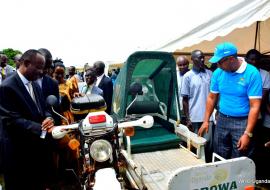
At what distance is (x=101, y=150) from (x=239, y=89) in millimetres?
1738

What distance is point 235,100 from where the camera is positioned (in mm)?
3211

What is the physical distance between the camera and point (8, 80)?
8.99 ft

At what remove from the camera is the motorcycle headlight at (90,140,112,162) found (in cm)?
230

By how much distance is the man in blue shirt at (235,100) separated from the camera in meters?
3.05

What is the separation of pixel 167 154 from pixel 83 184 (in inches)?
65.4

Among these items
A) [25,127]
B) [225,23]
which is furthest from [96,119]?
[225,23]

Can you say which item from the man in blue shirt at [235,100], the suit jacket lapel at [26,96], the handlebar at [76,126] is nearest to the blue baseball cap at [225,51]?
the man in blue shirt at [235,100]

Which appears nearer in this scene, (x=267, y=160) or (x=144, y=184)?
(x=144, y=184)

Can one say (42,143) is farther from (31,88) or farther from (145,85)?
(145,85)

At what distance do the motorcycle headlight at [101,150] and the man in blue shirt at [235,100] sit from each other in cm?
157

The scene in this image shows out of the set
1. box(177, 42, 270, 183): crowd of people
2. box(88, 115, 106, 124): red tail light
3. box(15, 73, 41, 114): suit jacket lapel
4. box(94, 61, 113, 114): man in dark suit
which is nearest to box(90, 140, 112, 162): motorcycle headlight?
box(88, 115, 106, 124): red tail light

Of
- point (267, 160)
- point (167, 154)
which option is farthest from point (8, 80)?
point (267, 160)

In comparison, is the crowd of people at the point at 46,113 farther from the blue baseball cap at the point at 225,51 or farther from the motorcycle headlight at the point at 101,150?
the motorcycle headlight at the point at 101,150

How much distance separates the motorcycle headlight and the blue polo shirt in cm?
163
